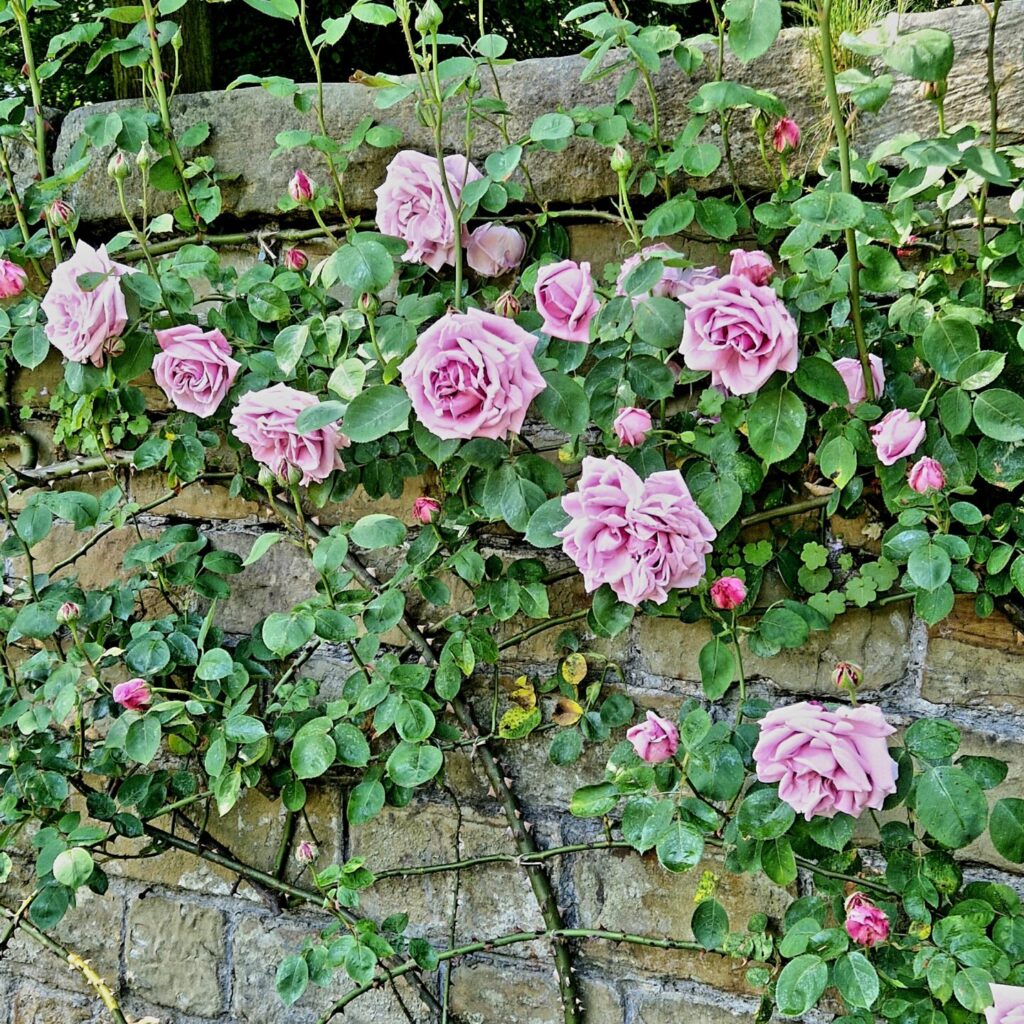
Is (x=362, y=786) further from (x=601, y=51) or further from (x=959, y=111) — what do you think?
(x=959, y=111)

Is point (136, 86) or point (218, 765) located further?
point (136, 86)

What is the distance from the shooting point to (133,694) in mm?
1510

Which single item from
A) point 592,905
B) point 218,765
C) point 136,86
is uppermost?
point 136,86

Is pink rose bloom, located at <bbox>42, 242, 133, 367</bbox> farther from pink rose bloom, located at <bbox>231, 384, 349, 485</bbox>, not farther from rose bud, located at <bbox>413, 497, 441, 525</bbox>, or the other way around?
rose bud, located at <bbox>413, 497, 441, 525</bbox>

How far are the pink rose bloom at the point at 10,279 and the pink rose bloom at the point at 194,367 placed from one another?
24cm

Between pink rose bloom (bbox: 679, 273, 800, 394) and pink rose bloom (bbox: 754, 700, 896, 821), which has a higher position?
pink rose bloom (bbox: 679, 273, 800, 394)

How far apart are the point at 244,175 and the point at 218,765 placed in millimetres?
891

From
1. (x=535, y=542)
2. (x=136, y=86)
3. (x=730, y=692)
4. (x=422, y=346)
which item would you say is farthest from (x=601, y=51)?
(x=136, y=86)

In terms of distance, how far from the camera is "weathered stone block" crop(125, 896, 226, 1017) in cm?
175

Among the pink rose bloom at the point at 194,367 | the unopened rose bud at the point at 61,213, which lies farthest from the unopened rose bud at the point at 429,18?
the unopened rose bud at the point at 61,213

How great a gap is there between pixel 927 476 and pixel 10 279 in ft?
4.24

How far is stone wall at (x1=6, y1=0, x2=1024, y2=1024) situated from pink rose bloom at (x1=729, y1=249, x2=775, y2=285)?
0.21 meters

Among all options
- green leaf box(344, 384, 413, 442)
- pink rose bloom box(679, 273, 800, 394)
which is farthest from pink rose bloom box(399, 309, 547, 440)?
pink rose bloom box(679, 273, 800, 394)

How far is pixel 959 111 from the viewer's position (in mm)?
1345
